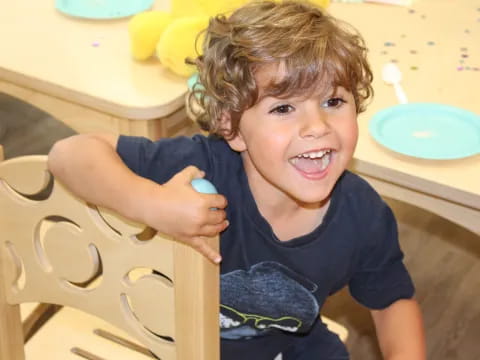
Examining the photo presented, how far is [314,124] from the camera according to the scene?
0.82m

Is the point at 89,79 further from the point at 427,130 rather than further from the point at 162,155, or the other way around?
the point at 427,130

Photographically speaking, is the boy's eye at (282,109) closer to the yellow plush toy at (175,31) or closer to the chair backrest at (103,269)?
the chair backrest at (103,269)

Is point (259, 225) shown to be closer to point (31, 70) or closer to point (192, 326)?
point (192, 326)

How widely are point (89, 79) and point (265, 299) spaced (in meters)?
0.58

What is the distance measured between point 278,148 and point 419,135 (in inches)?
16.7

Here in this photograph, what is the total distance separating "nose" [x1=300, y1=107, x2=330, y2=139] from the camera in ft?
2.67

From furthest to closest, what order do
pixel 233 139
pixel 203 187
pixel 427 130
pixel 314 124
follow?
pixel 427 130, pixel 233 139, pixel 314 124, pixel 203 187

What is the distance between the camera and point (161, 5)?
1646 mm

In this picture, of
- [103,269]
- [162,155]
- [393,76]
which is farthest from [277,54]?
[393,76]

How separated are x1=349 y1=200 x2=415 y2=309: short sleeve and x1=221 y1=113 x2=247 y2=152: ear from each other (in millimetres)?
189

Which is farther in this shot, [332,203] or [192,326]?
[332,203]

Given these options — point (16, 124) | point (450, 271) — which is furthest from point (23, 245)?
point (16, 124)

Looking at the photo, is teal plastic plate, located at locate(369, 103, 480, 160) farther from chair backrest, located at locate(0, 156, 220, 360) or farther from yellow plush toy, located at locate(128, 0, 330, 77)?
chair backrest, located at locate(0, 156, 220, 360)

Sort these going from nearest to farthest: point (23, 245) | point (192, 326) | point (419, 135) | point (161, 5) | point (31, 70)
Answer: point (192, 326), point (23, 245), point (419, 135), point (31, 70), point (161, 5)
